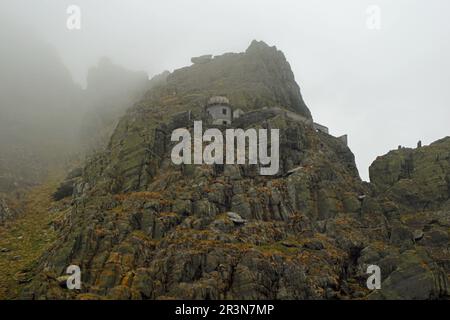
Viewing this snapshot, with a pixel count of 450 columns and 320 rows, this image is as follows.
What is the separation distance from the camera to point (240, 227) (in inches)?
3263

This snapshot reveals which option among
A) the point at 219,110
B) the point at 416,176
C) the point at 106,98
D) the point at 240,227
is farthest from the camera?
the point at 106,98

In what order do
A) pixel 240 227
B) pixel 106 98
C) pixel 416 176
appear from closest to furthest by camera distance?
pixel 240 227 < pixel 416 176 < pixel 106 98

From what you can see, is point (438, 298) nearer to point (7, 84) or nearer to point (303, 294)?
point (303, 294)

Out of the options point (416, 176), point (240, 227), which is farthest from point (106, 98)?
point (240, 227)

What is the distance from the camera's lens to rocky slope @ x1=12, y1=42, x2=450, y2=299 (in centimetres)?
7306

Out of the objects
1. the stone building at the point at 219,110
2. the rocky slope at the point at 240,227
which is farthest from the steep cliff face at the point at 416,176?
the stone building at the point at 219,110

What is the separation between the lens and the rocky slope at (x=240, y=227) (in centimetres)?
7306

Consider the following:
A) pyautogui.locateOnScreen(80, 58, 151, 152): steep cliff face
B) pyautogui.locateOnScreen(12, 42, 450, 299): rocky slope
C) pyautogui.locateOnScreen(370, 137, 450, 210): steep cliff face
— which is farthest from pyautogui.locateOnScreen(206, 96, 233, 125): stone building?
pyautogui.locateOnScreen(80, 58, 151, 152): steep cliff face

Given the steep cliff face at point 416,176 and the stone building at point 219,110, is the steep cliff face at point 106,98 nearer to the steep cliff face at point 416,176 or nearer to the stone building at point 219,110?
the stone building at point 219,110

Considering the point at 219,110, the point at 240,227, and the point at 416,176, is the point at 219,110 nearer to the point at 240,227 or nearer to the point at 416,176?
the point at 240,227

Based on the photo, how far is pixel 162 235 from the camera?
265ft

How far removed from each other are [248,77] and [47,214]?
52897 mm
